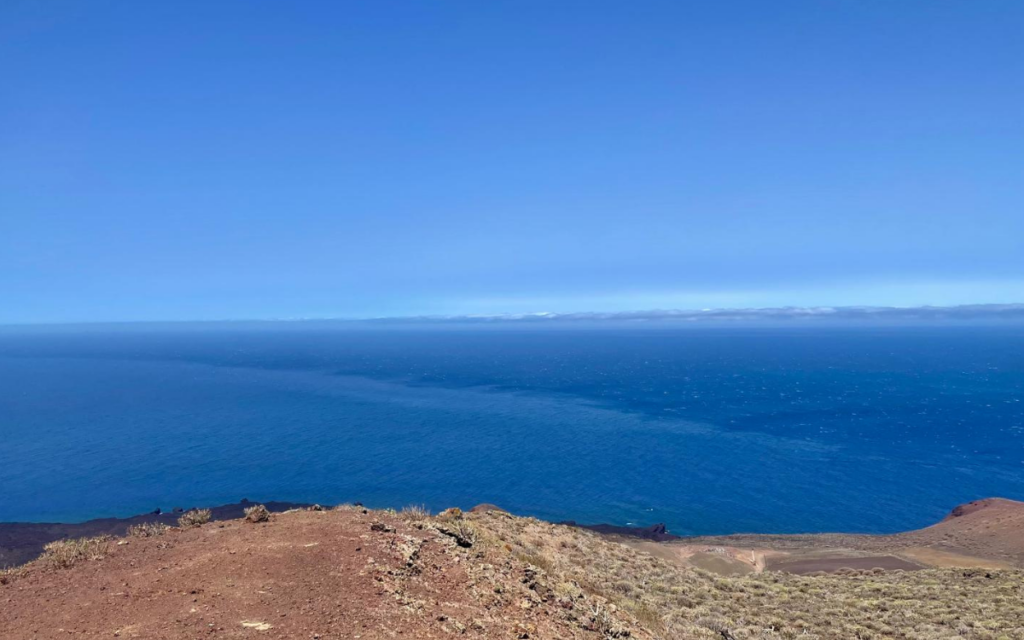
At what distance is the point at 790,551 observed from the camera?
3403 centimetres

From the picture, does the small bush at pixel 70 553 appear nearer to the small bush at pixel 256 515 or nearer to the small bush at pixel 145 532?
the small bush at pixel 145 532

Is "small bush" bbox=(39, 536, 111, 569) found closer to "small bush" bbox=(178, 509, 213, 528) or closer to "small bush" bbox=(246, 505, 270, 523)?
"small bush" bbox=(178, 509, 213, 528)

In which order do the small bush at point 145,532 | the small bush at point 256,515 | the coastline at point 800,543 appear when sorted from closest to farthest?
the small bush at point 145,532, the small bush at point 256,515, the coastline at point 800,543

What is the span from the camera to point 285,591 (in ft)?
40.4

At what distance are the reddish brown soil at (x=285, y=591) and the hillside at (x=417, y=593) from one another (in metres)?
0.04

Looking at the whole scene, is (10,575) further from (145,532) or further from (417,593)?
(417,593)

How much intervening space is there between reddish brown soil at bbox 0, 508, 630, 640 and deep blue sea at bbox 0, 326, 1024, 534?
33260mm

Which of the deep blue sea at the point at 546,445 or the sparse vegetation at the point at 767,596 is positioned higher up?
the sparse vegetation at the point at 767,596

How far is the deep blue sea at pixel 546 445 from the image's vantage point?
1939 inches

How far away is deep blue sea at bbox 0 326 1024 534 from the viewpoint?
1939 inches

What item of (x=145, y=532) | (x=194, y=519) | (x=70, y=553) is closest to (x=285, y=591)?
(x=70, y=553)

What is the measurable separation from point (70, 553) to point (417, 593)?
9.47 m

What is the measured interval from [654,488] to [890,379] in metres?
94.1

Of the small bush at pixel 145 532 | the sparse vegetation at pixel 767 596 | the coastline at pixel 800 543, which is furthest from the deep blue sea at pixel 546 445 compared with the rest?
the small bush at pixel 145 532
